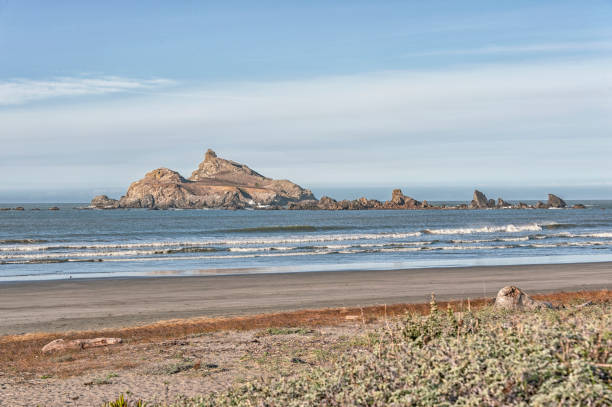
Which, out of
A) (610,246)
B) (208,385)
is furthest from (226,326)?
(610,246)

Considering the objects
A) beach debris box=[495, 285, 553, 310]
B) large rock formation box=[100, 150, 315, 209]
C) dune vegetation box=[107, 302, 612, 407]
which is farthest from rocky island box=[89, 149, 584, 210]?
dune vegetation box=[107, 302, 612, 407]

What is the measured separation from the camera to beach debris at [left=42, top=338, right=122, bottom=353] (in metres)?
10.9

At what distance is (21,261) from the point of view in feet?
111

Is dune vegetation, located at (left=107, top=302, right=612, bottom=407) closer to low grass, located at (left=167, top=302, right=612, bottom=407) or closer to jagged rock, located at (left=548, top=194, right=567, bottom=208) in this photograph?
low grass, located at (left=167, top=302, right=612, bottom=407)

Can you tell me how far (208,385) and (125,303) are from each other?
11.5 metres

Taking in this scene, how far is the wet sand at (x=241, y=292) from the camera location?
54.1 feet

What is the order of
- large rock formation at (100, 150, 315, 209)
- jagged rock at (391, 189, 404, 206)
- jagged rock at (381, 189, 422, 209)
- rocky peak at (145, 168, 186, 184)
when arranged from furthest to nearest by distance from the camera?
rocky peak at (145, 168, 186, 184) < large rock formation at (100, 150, 315, 209) < jagged rock at (391, 189, 404, 206) < jagged rock at (381, 189, 422, 209)

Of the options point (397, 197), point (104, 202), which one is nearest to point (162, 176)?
point (104, 202)

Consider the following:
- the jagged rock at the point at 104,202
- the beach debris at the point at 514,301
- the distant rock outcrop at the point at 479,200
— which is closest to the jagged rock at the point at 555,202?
the distant rock outcrop at the point at 479,200

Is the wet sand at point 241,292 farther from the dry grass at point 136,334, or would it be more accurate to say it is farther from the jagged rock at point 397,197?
the jagged rock at point 397,197

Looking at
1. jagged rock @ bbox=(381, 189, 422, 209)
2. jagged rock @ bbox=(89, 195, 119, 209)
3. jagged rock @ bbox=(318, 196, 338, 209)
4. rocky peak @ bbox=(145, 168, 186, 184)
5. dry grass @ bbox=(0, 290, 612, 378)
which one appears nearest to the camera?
dry grass @ bbox=(0, 290, 612, 378)

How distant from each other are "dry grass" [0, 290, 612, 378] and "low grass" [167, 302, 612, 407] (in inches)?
126

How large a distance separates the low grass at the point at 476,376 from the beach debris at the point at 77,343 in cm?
582

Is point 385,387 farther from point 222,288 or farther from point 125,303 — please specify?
point 222,288
